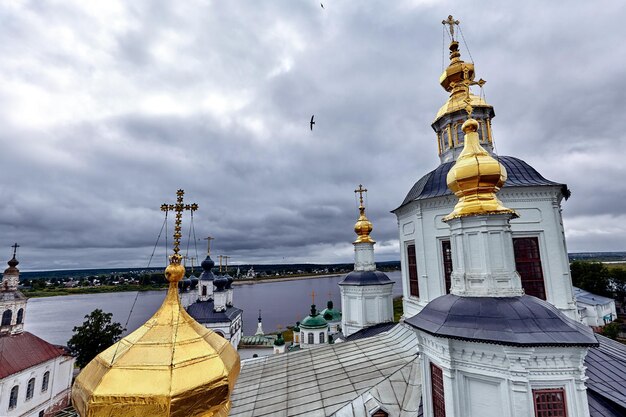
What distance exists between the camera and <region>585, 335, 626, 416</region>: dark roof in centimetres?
586

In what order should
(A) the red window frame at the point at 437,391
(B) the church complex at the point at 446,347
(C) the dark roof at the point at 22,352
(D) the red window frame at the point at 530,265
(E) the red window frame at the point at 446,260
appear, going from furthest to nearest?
(C) the dark roof at the point at 22,352 → (E) the red window frame at the point at 446,260 → (D) the red window frame at the point at 530,265 → (A) the red window frame at the point at 437,391 → (B) the church complex at the point at 446,347

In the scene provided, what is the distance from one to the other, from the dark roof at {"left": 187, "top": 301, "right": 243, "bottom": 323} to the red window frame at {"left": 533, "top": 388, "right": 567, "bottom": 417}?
23.7 metres

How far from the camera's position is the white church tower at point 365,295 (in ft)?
51.0

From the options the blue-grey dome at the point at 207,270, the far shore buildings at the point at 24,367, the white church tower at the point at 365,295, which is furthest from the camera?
the blue-grey dome at the point at 207,270

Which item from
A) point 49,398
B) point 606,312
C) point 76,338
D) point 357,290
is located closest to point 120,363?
point 357,290

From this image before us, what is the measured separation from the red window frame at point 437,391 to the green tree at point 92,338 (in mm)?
21800

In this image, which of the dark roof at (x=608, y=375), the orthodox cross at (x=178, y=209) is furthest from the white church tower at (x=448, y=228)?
the orthodox cross at (x=178, y=209)

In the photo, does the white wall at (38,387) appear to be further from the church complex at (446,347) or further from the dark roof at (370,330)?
the dark roof at (370,330)

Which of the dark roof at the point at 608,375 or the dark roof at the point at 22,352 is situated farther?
the dark roof at the point at 22,352

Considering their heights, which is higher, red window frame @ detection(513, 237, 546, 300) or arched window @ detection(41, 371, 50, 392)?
red window frame @ detection(513, 237, 546, 300)

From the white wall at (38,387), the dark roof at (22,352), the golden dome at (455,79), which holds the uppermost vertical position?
the golden dome at (455,79)

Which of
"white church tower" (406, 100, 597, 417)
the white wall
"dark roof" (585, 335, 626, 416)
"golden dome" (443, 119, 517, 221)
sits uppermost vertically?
"golden dome" (443, 119, 517, 221)

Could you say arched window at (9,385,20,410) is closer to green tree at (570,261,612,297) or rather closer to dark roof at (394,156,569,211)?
dark roof at (394,156,569,211)

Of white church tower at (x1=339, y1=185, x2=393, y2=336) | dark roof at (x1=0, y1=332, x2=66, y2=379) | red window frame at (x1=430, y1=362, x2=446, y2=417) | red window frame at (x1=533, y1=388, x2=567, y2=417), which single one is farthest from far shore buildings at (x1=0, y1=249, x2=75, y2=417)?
red window frame at (x1=533, y1=388, x2=567, y2=417)
